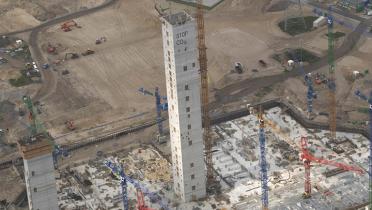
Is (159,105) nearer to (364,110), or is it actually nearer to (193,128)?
(193,128)

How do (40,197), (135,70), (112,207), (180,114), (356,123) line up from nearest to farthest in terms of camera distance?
1. (40,197)
2. (180,114)
3. (112,207)
4. (356,123)
5. (135,70)

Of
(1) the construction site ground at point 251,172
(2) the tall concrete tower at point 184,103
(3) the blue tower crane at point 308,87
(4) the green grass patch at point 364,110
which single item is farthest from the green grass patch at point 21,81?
(4) the green grass patch at point 364,110

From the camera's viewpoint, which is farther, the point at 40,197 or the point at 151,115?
the point at 151,115

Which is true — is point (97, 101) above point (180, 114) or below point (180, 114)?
below

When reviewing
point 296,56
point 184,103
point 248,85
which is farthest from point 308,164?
point 296,56

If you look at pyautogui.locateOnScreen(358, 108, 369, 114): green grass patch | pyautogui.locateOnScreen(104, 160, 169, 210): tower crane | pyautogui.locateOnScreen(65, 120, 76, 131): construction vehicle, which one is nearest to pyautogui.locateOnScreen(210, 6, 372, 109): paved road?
pyautogui.locateOnScreen(358, 108, 369, 114): green grass patch

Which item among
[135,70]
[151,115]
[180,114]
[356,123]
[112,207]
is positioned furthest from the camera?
[135,70]

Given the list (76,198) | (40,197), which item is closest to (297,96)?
(76,198)

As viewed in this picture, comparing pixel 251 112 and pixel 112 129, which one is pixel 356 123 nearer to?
pixel 251 112

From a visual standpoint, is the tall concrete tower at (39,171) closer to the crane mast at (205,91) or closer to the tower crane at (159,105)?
the crane mast at (205,91)
